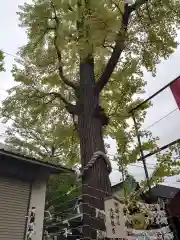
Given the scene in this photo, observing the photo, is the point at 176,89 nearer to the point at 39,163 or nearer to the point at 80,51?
the point at 80,51

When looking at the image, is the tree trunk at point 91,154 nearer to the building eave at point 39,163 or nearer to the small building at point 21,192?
the building eave at point 39,163

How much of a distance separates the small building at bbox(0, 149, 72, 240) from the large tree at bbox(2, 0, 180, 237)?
4.84ft

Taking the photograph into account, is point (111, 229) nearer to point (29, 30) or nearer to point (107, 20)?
point (107, 20)

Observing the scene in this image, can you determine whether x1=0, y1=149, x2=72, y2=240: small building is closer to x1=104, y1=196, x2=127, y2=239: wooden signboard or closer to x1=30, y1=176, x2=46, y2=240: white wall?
x1=30, y1=176, x2=46, y2=240: white wall

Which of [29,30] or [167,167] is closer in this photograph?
[29,30]

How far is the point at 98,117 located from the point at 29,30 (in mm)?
3854

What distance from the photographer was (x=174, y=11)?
6859 mm

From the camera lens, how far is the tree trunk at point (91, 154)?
3.72 m

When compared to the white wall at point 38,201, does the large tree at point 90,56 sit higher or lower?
higher

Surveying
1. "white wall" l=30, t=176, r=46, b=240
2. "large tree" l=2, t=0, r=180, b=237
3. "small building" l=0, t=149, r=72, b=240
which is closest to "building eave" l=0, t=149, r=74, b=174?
"small building" l=0, t=149, r=72, b=240

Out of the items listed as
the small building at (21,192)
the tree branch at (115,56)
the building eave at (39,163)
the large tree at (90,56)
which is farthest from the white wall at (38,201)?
the tree branch at (115,56)

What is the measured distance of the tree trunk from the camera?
12.2 feet

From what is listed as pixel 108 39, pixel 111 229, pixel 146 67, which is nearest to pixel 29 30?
pixel 108 39

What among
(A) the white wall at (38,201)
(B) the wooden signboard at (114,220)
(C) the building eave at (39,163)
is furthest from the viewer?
(A) the white wall at (38,201)
